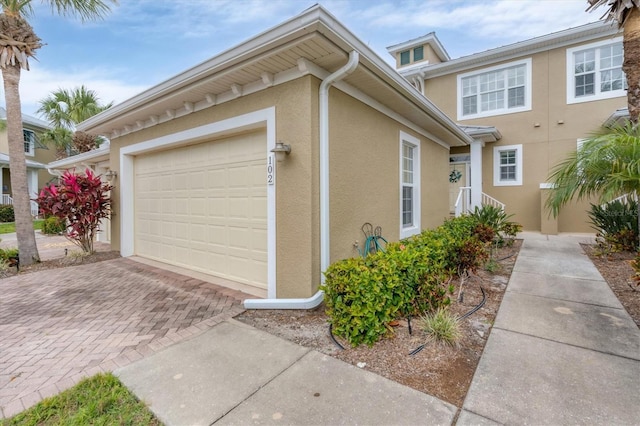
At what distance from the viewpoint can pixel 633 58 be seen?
18.4ft

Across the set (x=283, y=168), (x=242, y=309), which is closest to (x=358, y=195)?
(x=283, y=168)

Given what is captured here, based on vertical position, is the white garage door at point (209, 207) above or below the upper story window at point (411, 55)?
below

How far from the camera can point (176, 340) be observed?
3.26 m

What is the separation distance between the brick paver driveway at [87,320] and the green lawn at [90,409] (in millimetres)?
167

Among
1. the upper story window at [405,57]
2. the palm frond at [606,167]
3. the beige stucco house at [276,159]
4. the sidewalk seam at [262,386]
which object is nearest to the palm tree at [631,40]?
the palm frond at [606,167]

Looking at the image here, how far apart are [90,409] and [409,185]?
6262 mm

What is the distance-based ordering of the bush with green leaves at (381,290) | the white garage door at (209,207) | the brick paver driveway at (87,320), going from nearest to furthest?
the brick paver driveway at (87,320) < the bush with green leaves at (381,290) < the white garage door at (209,207)

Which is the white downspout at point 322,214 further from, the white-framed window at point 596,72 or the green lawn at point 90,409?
the white-framed window at point 596,72

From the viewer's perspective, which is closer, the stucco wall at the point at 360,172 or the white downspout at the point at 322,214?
the white downspout at the point at 322,214

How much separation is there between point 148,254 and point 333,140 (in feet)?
18.7

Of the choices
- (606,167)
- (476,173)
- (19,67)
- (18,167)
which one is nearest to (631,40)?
(606,167)

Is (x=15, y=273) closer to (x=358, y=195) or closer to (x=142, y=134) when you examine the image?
(x=142, y=134)

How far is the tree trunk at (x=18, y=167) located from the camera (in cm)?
662

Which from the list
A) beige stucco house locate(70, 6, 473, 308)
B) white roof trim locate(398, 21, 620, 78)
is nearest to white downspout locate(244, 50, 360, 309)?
beige stucco house locate(70, 6, 473, 308)
